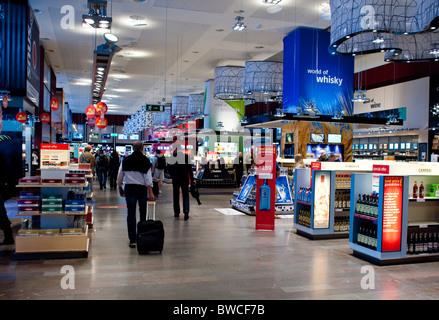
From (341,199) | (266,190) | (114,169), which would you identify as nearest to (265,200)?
(266,190)

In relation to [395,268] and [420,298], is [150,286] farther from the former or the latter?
[395,268]

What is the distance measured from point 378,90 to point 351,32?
1419 cm

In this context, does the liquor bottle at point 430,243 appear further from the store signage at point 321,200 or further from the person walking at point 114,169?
the person walking at point 114,169

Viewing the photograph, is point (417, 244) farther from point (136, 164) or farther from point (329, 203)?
point (136, 164)

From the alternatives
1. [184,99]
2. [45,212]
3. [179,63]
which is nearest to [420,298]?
[45,212]

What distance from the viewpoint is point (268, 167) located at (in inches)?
309

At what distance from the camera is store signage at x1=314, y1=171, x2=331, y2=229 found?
23.2 ft

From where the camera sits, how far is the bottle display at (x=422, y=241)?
574 centimetres

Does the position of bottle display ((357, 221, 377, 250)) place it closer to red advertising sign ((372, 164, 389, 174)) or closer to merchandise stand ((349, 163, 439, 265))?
merchandise stand ((349, 163, 439, 265))

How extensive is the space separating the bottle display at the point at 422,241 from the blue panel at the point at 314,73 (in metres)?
7.95

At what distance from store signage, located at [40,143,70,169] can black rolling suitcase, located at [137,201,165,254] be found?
1.53 metres

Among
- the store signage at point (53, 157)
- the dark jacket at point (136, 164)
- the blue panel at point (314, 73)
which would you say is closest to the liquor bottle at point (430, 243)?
the dark jacket at point (136, 164)

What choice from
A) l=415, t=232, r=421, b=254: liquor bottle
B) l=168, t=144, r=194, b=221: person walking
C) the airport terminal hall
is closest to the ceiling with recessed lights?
the airport terminal hall

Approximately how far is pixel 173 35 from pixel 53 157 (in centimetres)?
873
